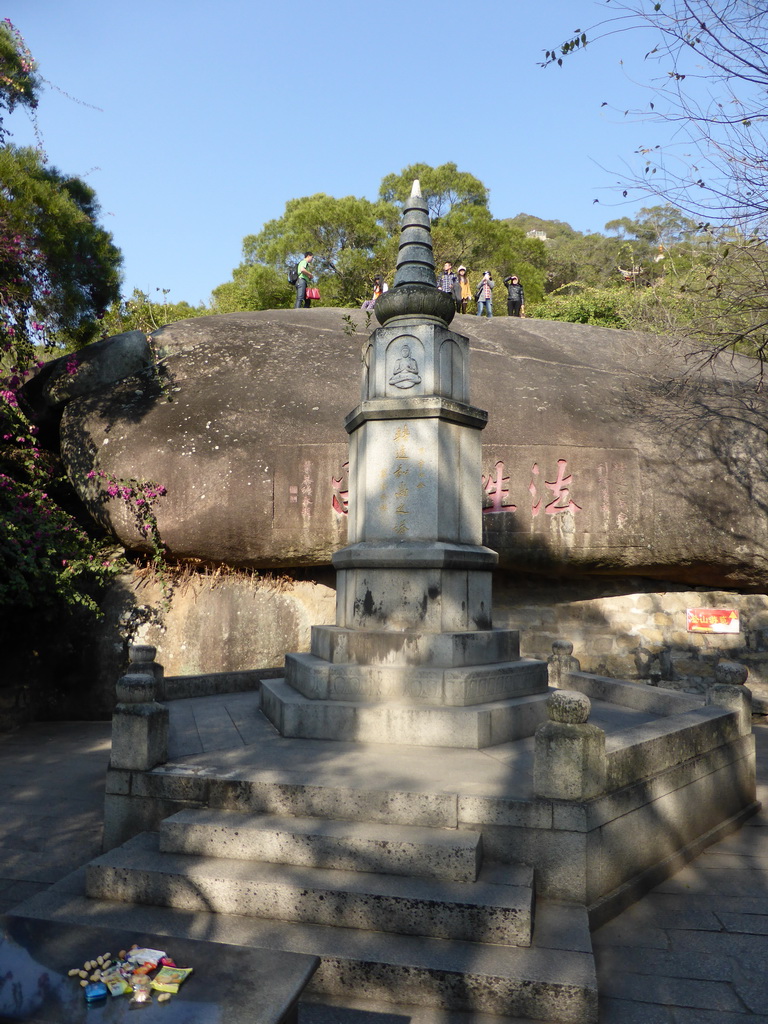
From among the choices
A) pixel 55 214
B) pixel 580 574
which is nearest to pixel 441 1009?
pixel 580 574

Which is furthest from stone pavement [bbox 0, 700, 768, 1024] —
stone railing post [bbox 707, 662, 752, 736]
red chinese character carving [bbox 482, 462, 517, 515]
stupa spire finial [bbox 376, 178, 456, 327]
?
red chinese character carving [bbox 482, 462, 517, 515]

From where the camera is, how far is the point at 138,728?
3953 millimetres

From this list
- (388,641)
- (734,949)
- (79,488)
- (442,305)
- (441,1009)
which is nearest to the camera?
(441,1009)

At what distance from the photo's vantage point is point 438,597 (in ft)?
17.4

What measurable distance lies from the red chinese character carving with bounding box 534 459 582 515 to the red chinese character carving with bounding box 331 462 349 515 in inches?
102

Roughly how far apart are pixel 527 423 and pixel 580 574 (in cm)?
225

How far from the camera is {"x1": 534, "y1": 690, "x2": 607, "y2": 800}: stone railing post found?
3361mm

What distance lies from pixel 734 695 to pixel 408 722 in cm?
261

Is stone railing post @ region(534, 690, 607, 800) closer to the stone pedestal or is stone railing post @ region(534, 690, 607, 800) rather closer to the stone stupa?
the stone stupa

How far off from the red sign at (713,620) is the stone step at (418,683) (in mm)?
5259

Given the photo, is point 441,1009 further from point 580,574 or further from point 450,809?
point 580,574

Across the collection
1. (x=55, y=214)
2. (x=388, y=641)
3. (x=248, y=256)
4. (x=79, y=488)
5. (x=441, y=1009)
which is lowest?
(x=441, y=1009)

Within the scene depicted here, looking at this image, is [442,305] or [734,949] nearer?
[734,949]

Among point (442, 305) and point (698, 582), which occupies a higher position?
point (442, 305)
